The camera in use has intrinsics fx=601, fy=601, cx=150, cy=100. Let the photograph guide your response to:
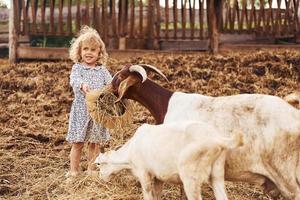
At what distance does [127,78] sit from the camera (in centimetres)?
584

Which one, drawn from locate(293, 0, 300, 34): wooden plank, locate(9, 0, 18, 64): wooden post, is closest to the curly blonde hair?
locate(9, 0, 18, 64): wooden post

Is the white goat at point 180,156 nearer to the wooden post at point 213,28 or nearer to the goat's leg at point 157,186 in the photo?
the goat's leg at point 157,186

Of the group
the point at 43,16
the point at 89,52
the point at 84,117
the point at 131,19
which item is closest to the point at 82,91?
the point at 84,117

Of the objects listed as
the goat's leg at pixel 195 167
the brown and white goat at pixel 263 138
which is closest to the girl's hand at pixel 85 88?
the brown and white goat at pixel 263 138

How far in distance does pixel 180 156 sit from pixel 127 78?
56.5 inches

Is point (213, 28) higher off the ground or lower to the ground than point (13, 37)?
higher

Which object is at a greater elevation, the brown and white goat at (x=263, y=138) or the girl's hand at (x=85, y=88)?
the girl's hand at (x=85, y=88)

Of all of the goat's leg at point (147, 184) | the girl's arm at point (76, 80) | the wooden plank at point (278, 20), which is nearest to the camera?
the goat's leg at point (147, 184)

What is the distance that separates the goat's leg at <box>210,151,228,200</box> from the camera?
15.2 ft

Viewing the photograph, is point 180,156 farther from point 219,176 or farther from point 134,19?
point 134,19

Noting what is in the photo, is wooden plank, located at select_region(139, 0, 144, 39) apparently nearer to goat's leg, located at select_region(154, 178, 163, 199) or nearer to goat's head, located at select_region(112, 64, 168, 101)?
goat's head, located at select_region(112, 64, 168, 101)

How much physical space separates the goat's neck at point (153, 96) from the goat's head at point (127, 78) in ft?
0.25

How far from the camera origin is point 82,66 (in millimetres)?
6617

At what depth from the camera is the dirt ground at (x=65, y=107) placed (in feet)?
20.5
